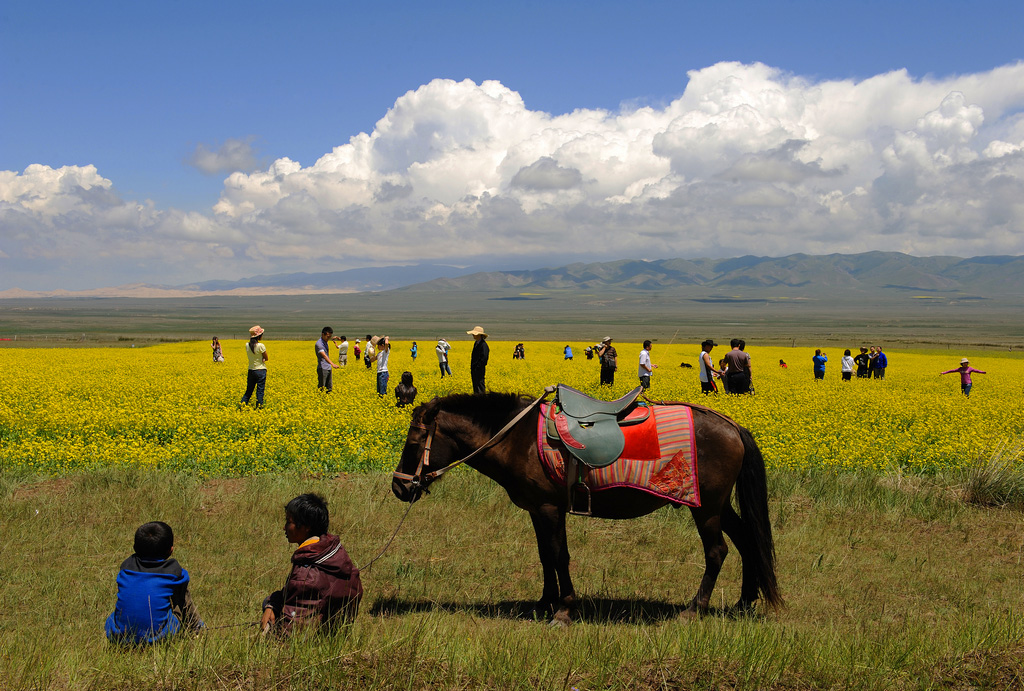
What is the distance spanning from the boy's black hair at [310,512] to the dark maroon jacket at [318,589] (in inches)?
4.2

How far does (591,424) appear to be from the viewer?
583cm

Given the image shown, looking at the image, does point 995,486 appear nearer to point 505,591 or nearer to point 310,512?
point 505,591

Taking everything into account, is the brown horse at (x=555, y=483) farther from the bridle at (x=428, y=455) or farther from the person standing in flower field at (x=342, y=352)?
the person standing in flower field at (x=342, y=352)

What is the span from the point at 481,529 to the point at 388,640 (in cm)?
375

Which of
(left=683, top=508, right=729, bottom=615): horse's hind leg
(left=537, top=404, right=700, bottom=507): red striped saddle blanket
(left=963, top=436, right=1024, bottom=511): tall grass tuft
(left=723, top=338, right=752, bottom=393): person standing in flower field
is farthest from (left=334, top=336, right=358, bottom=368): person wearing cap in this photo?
(left=683, top=508, right=729, bottom=615): horse's hind leg

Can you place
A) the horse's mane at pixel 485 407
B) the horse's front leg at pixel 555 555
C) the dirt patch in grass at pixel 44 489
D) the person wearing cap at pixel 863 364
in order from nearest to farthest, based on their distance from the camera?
the horse's front leg at pixel 555 555 → the horse's mane at pixel 485 407 → the dirt patch in grass at pixel 44 489 → the person wearing cap at pixel 863 364

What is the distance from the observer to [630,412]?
20.0ft

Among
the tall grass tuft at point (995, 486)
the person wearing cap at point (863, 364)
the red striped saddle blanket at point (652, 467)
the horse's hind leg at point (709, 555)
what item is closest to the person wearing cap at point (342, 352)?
the person wearing cap at point (863, 364)

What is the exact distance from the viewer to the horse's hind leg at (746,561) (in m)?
5.98

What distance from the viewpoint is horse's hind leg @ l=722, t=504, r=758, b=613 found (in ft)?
19.6

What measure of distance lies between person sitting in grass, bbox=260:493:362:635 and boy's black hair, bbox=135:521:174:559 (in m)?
0.75

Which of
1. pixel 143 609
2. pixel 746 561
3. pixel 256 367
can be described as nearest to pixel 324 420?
pixel 256 367

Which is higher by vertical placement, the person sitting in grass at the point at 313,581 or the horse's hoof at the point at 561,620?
the person sitting in grass at the point at 313,581

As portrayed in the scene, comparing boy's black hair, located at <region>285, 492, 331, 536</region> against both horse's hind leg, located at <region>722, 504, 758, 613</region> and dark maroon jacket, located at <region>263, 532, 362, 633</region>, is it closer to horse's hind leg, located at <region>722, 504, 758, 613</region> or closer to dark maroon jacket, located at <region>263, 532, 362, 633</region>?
dark maroon jacket, located at <region>263, 532, 362, 633</region>
